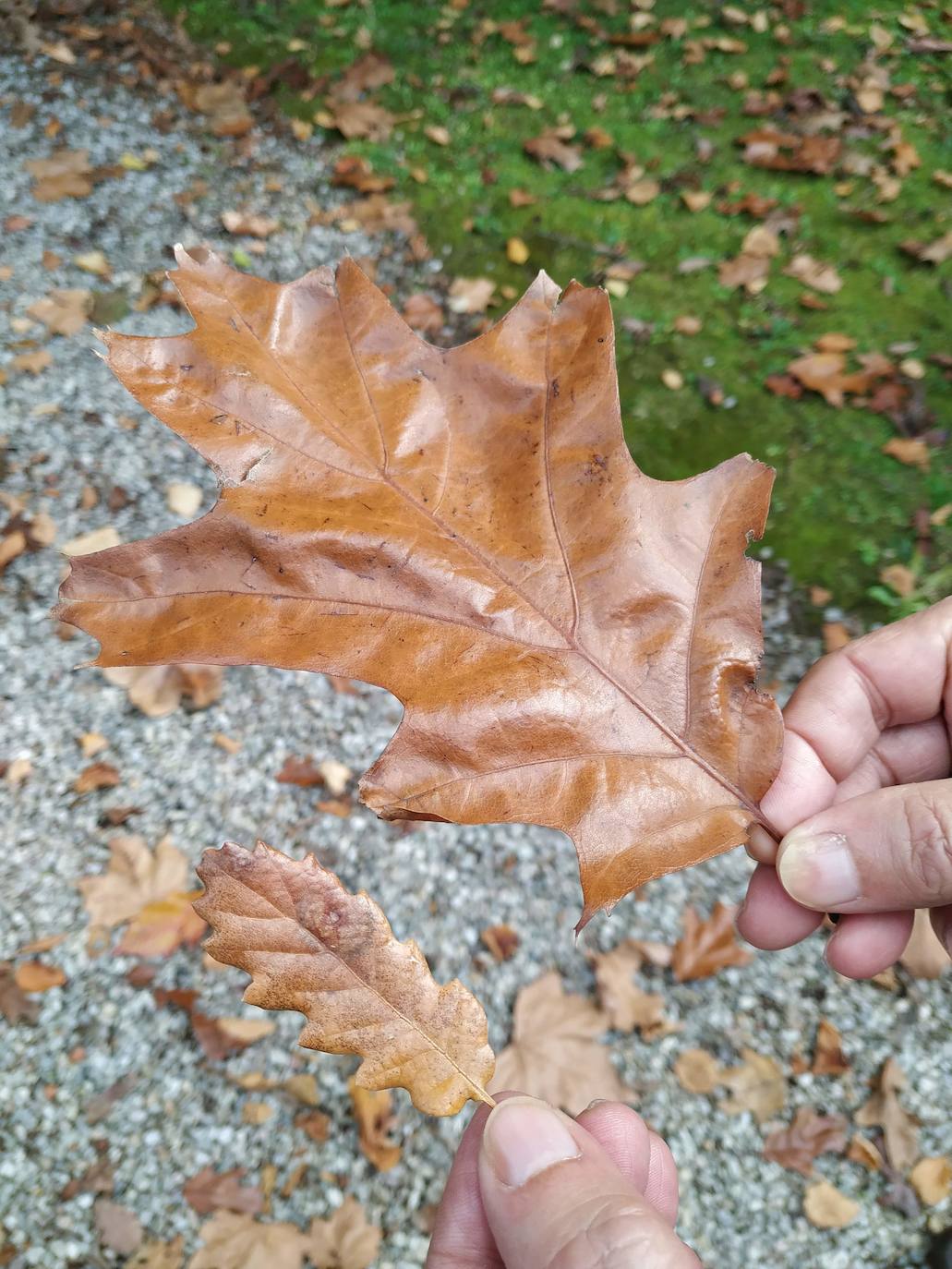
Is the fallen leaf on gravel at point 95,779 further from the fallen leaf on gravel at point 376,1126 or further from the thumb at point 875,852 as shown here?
the thumb at point 875,852

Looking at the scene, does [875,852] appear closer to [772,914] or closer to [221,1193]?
[772,914]

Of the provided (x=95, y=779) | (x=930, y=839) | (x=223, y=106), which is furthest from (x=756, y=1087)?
(x=223, y=106)

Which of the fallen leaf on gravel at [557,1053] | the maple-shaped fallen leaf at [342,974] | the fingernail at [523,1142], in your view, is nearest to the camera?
the maple-shaped fallen leaf at [342,974]

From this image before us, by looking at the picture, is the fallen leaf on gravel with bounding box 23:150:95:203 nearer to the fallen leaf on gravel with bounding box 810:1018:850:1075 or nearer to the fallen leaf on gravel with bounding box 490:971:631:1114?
the fallen leaf on gravel with bounding box 490:971:631:1114

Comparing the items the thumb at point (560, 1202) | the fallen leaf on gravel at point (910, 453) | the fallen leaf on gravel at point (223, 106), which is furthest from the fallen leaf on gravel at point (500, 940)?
the fallen leaf on gravel at point (223, 106)

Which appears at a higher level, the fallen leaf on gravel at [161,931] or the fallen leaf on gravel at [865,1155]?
the fallen leaf on gravel at [161,931]

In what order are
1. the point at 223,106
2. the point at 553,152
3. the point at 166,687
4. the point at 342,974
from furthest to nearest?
1. the point at 223,106
2. the point at 553,152
3. the point at 166,687
4. the point at 342,974

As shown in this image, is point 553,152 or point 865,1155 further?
point 553,152
